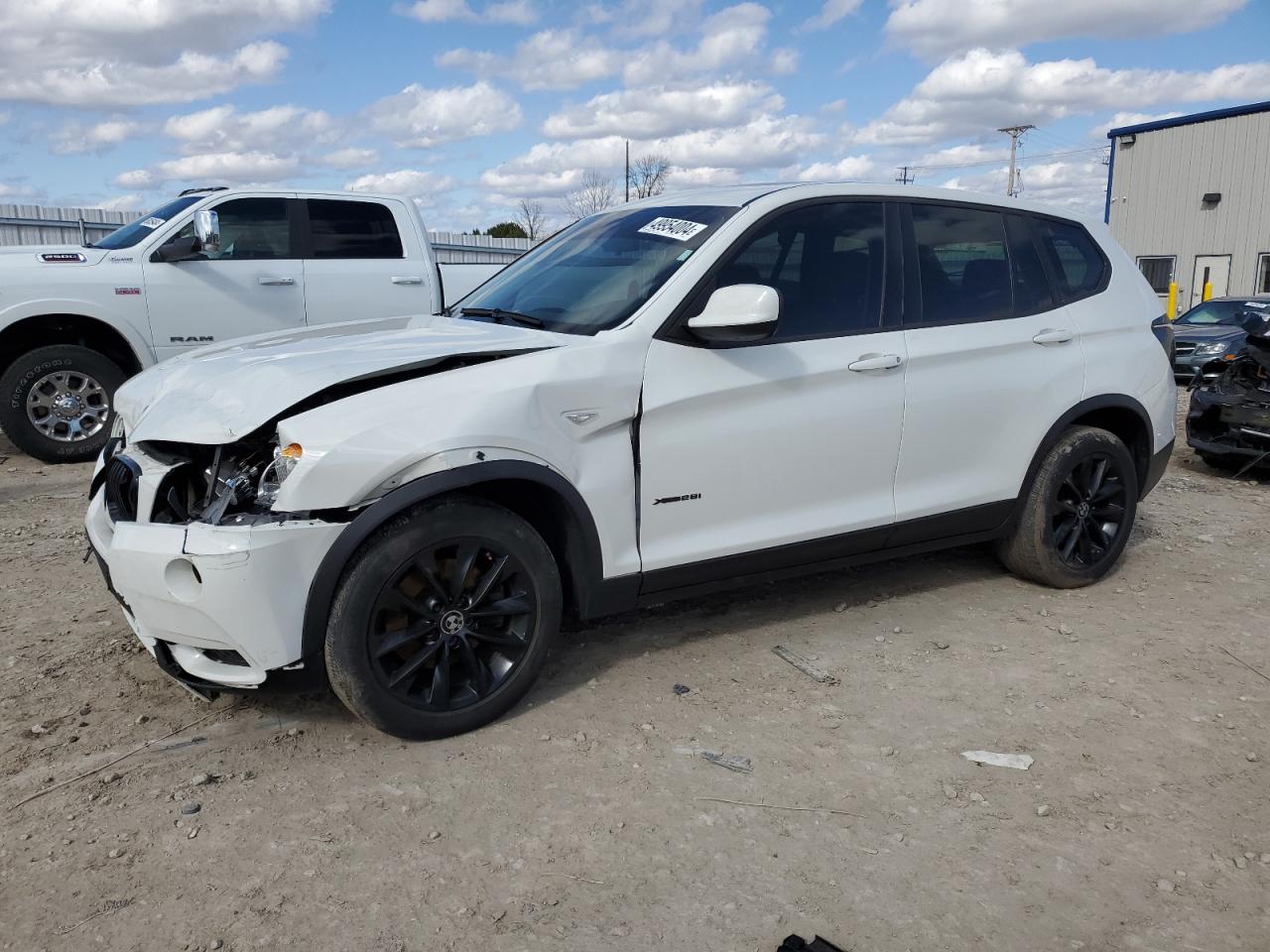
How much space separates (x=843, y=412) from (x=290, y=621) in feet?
7.16

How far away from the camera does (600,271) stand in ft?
13.2

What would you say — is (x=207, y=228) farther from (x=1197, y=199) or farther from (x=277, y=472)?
(x=1197, y=199)

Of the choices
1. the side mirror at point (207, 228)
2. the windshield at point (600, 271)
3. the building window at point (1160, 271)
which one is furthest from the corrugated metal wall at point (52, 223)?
the building window at point (1160, 271)

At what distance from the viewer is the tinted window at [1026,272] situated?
183 inches

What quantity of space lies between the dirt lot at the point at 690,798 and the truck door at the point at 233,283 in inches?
153

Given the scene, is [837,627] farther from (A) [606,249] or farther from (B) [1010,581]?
(A) [606,249]

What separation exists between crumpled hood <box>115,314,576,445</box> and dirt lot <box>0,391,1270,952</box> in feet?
3.46

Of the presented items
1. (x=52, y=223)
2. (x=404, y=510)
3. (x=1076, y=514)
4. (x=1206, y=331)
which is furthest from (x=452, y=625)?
(x=1206, y=331)

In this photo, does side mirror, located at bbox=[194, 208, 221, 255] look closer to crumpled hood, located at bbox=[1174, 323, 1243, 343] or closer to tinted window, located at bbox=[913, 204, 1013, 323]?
tinted window, located at bbox=[913, 204, 1013, 323]

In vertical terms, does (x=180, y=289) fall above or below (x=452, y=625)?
above

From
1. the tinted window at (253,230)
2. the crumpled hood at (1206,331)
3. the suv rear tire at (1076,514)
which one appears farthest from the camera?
the crumpled hood at (1206,331)

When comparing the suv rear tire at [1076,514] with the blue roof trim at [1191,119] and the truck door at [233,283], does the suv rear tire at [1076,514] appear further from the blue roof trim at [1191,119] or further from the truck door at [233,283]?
the blue roof trim at [1191,119]

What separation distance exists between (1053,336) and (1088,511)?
91 cm

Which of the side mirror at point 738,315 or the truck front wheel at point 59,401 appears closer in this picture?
the side mirror at point 738,315
